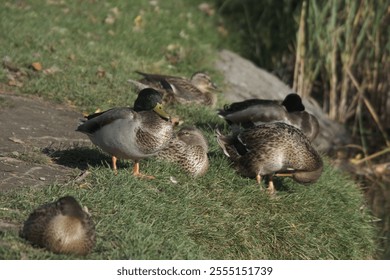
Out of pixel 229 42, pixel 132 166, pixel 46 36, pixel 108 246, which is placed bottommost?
pixel 229 42

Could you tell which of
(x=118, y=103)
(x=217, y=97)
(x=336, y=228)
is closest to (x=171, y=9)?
(x=217, y=97)

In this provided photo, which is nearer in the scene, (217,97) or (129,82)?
(129,82)

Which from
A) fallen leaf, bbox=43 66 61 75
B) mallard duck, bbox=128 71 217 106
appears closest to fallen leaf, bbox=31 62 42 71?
fallen leaf, bbox=43 66 61 75

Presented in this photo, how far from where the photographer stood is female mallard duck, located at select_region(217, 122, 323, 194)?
7723 millimetres

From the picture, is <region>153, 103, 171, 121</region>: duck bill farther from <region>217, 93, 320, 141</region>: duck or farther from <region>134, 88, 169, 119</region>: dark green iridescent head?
<region>217, 93, 320, 141</region>: duck

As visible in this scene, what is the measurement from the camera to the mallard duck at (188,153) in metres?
7.61

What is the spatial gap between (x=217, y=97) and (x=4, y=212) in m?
5.66

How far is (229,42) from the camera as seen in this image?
46.1 ft

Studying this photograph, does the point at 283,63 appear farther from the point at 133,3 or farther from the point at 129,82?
the point at 129,82

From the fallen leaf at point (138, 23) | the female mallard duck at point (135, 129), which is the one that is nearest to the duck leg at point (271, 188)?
the female mallard duck at point (135, 129)

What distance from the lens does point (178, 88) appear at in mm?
10211

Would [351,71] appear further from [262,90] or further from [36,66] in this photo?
[36,66]

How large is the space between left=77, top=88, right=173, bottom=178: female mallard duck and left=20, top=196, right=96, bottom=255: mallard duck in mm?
1386
